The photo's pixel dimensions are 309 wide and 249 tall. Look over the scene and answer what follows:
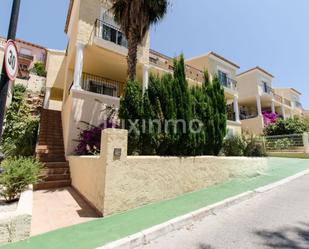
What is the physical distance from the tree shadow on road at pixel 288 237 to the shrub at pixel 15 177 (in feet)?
19.4

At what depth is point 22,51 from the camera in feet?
125

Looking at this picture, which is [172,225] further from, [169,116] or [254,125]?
[254,125]

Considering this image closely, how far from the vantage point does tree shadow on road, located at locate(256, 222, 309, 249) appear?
397 centimetres

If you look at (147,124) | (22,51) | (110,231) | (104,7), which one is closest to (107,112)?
(147,124)

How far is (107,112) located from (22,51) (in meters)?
37.1

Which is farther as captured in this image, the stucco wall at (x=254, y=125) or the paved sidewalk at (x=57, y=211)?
the stucco wall at (x=254, y=125)

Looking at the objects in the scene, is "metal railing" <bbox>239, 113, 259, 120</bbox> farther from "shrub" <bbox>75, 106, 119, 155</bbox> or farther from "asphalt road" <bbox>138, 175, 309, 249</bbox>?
"asphalt road" <bbox>138, 175, 309, 249</bbox>

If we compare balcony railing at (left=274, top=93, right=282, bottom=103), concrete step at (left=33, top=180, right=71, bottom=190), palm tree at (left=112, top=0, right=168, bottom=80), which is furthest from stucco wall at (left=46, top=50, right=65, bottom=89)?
balcony railing at (left=274, top=93, right=282, bottom=103)

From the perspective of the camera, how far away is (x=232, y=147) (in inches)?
456

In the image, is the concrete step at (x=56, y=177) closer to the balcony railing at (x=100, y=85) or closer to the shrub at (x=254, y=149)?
the balcony railing at (x=100, y=85)

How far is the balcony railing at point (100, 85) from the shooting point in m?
15.5

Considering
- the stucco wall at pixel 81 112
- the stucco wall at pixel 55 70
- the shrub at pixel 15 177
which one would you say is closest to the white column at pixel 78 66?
the stucco wall at pixel 81 112

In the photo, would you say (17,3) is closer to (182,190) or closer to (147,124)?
(147,124)

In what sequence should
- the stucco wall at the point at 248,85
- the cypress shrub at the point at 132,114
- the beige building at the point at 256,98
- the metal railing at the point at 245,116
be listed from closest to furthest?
the cypress shrub at the point at 132,114
the beige building at the point at 256,98
the stucco wall at the point at 248,85
the metal railing at the point at 245,116
